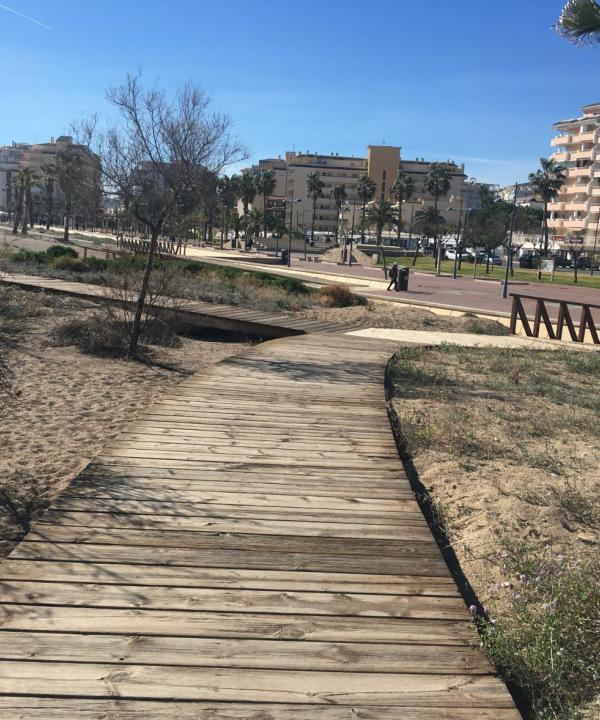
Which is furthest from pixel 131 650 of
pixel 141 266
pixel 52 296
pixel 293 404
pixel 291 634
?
pixel 52 296

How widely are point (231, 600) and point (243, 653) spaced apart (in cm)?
47

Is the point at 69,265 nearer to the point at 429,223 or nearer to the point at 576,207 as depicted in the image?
the point at 429,223

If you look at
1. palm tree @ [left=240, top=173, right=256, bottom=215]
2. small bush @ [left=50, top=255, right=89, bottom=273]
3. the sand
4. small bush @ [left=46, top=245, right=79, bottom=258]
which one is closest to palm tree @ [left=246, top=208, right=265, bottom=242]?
palm tree @ [left=240, top=173, right=256, bottom=215]

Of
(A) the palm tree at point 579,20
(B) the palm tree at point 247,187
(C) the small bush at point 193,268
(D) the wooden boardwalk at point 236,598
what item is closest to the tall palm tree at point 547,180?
(B) the palm tree at point 247,187

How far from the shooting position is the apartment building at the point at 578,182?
290 ft

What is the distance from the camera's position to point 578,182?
301 ft

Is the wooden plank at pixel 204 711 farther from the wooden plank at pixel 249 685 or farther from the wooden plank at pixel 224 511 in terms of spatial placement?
the wooden plank at pixel 224 511

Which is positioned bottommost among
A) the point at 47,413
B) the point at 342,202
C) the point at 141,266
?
the point at 47,413

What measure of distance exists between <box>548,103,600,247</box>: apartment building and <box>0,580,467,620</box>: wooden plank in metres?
89.8

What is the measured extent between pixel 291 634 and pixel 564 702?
1.14m

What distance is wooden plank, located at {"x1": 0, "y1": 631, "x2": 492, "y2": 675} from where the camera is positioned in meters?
2.91

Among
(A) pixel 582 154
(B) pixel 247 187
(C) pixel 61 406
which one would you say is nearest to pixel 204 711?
(C) pixel 61 406

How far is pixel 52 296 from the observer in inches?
695

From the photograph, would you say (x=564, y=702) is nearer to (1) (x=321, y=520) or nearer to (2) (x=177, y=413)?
(1) (x=321, y=520)
